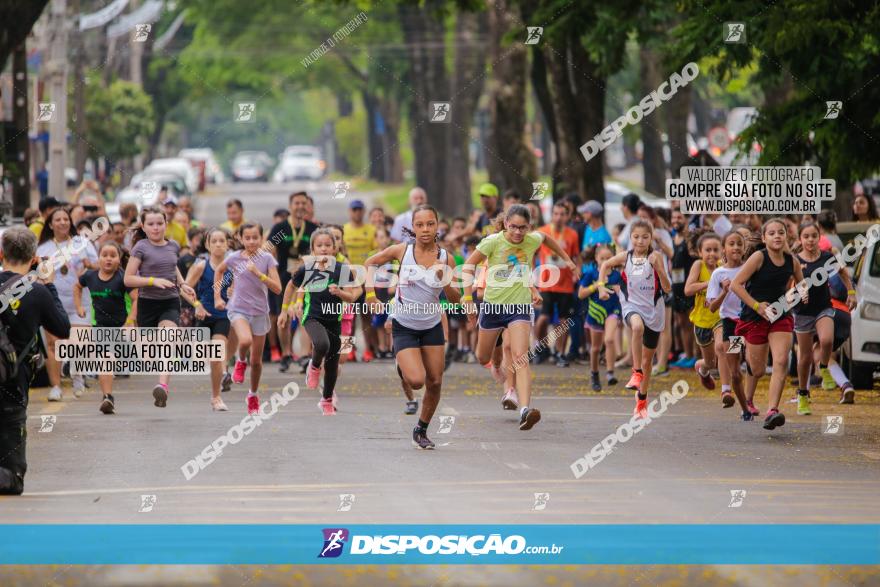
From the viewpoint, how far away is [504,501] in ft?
36.3

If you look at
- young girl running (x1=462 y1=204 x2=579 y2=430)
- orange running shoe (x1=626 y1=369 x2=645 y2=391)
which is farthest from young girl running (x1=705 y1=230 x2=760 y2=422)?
young girl running (x1=462 y1=204 x2=579 y2=430)

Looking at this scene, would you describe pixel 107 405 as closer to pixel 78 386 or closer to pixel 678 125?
pixel 78 386

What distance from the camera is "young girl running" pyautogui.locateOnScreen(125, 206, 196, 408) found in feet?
52.6

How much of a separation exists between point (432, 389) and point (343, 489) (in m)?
1.98

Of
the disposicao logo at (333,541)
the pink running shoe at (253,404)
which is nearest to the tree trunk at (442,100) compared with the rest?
the pink running shoe at (253,404)

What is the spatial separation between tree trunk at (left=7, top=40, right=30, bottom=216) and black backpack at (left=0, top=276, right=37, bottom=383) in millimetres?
17667

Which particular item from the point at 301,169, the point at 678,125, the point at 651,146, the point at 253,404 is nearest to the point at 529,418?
the point at 253,404

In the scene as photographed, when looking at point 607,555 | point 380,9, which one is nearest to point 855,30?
point 607,555

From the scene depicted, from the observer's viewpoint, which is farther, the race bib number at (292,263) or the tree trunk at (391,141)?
the tree trunk at (391,141)

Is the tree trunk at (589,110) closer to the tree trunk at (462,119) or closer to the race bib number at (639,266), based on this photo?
the race bib number at (639,266)

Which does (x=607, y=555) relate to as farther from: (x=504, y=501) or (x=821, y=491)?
(x=821, y=491)

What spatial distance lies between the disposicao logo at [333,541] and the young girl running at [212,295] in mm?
6999

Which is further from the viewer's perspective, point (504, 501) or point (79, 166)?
point (79, 166)

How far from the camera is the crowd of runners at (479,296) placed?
45.5 ft
